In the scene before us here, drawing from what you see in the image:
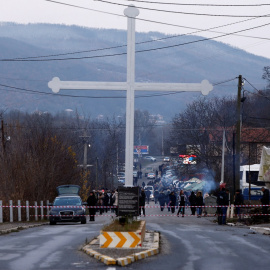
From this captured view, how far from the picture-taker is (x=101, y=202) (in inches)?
2422

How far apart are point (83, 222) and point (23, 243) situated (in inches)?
659

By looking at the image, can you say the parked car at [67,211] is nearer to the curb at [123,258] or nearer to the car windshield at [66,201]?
the car windshield at [66,201]

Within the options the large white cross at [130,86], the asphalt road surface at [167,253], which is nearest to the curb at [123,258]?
the asphalt road surface at [167,253]

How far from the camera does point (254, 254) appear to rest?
20.0 metres

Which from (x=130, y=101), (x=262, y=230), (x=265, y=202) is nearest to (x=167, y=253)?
(x=130, y=101)

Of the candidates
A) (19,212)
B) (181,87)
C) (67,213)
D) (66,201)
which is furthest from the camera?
(66,201)

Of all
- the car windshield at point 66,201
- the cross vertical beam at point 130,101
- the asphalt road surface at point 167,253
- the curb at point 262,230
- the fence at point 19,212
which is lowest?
the asphalt road surface at point 167,253

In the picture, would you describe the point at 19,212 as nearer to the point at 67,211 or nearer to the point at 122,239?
the point at 67,211

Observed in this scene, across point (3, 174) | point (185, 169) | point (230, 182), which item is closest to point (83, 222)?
point (3, 174)

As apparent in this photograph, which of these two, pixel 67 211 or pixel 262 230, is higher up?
pixel 67 211

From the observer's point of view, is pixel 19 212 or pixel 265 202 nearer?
pixel 265 202

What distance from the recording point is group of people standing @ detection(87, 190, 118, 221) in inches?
1736

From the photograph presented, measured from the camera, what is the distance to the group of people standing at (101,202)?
44100mm

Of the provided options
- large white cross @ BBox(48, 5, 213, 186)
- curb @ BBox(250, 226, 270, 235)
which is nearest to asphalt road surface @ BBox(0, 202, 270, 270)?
large white cross @ BBox(48, 5, 213, 186)
